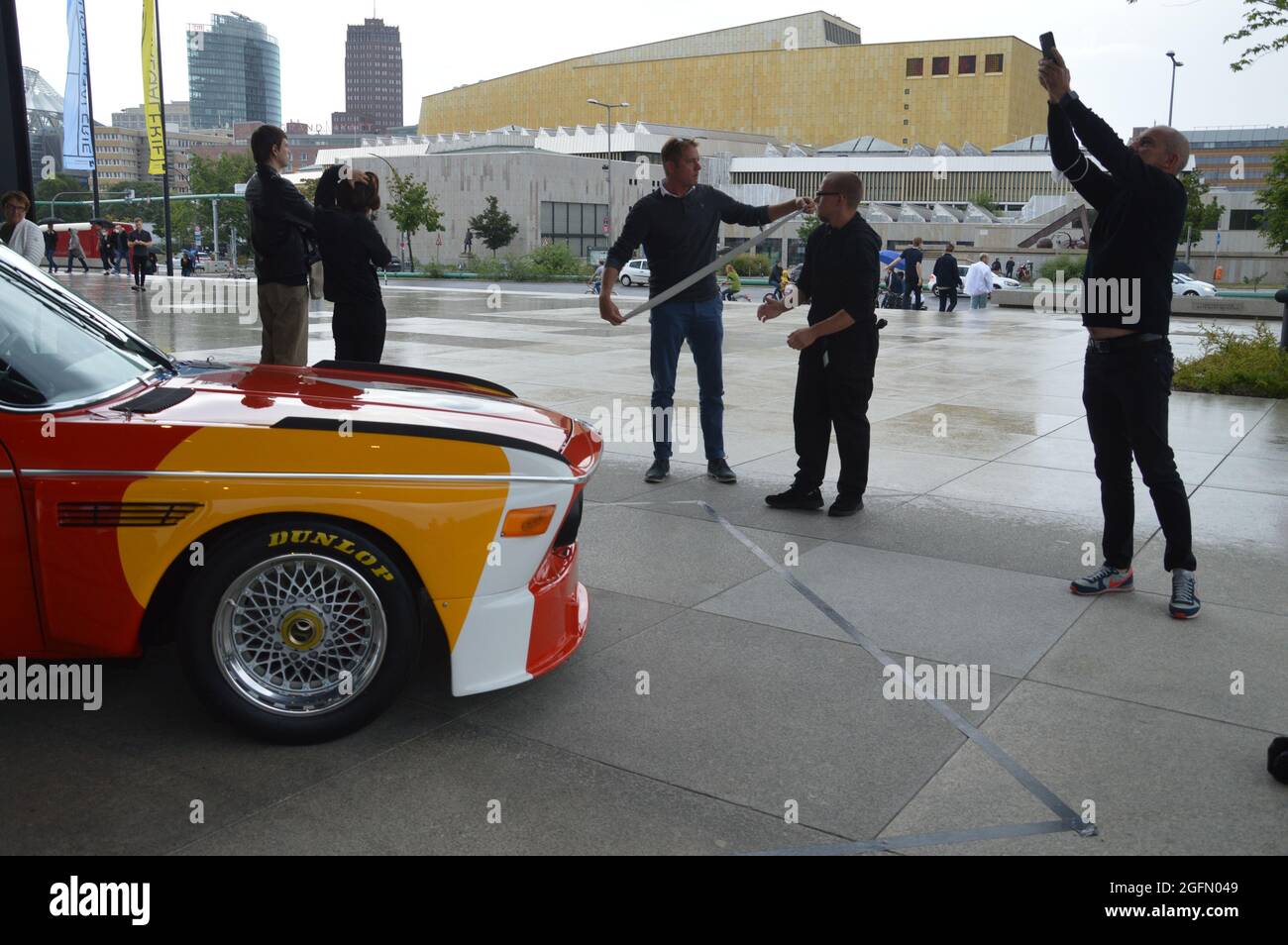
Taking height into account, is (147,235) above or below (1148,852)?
above

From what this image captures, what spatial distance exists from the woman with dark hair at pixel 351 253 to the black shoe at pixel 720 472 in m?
2.37

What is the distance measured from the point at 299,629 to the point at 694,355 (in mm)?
4165

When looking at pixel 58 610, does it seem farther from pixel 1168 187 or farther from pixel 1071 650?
pixel 1168 187

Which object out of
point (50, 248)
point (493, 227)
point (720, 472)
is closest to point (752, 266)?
point (493, 227)

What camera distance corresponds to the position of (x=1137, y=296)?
4.78m

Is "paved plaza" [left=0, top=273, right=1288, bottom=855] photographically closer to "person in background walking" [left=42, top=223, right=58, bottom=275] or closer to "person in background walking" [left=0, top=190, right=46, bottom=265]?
"person in background walking" [left=0, top=190, right=46, bottom=265]

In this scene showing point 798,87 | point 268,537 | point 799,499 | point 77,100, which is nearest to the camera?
point 268,537

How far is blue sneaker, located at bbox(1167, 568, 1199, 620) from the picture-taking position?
4.80 metres

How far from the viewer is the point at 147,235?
113 feet

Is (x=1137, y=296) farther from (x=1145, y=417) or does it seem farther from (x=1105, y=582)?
(x=1105, y=582)

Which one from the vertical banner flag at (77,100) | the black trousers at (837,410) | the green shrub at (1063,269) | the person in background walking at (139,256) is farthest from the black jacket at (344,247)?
the green shrub at (1063,269)

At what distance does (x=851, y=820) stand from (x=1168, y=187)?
3.14 meters
